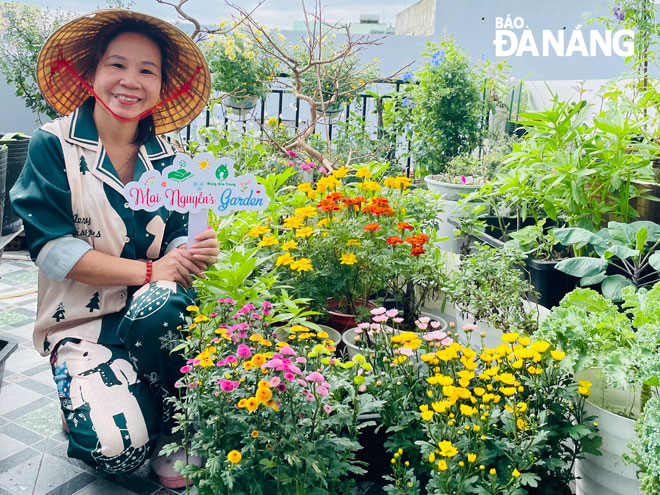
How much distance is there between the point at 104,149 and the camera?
1.68m

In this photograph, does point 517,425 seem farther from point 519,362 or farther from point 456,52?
point 456,52

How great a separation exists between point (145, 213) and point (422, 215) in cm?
121

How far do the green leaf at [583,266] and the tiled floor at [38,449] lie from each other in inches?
37.1

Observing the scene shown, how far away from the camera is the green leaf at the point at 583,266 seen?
1.87 metres

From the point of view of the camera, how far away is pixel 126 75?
1.61m

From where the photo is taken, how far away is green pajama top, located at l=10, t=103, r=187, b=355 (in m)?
1.56

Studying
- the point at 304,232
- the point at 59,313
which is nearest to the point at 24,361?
the point at 59,313

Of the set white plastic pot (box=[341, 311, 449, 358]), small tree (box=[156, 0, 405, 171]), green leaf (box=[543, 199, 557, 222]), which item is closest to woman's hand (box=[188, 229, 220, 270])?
white plastic pot (box=[341, 311, 449, 358])

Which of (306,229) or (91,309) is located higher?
(306,229)

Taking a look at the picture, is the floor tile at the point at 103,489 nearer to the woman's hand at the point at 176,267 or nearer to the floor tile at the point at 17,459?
the floor tile at the point at 17,459

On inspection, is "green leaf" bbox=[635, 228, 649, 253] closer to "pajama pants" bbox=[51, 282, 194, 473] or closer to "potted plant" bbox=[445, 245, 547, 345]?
"potted plant" bbox=[445, 245, 547, 345]

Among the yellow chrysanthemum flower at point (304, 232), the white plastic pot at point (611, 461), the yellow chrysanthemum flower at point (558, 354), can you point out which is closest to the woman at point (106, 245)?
the yellow chrysanthemum flower at point (304, 232)

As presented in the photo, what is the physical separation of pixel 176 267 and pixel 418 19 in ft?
44.4

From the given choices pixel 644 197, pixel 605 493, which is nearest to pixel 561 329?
pixel 605 493
